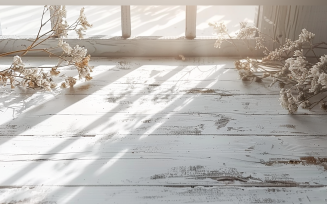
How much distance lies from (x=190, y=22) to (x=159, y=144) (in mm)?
1031

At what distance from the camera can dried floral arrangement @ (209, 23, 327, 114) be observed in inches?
48.8

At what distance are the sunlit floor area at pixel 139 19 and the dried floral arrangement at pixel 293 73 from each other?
1.15 feet

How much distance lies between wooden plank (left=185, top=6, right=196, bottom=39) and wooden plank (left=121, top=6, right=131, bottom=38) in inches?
13.4

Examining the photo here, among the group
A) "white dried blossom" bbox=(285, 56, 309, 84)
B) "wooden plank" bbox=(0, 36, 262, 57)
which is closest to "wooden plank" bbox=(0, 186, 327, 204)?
"white dried blossom" bbox=(285, 56, 309, 84)

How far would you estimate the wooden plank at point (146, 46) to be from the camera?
1936 millimetres

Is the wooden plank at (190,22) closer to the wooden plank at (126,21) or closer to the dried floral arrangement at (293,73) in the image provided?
the dried floral arrangement at (293,73)

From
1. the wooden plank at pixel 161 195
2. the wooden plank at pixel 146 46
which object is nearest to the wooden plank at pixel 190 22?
the wooden plank at pixel 146 46

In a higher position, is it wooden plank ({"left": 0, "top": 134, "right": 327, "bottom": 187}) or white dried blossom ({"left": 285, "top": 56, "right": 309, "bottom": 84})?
white dried blossom ({"left": 285, "top": 56, "right": 309, "bottom": 84})

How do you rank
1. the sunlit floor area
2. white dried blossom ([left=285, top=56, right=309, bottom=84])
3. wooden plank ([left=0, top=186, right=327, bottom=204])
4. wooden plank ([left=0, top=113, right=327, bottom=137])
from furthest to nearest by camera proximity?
the sunlit floor area → white dried blossom ([left=285, top=56, right=309, bottom=84]) → wooden plank ([left=0, top=113, right=327, bottom=137]) → wooden plank ([left=0, top=186, right=327, bottom=204])

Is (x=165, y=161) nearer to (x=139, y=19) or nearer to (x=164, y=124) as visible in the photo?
(x=164, y=124)

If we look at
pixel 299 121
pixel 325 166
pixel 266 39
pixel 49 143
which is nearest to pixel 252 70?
pixel 266 39

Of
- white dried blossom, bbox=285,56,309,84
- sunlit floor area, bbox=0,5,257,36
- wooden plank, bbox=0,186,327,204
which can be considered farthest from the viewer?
sunlit floor area, bbox=0,5,257,36

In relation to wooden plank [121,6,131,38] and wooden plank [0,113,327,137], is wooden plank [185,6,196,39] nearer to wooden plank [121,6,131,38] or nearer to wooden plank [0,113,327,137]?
wooden plank [121,6,131,38]

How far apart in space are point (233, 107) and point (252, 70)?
451mm
